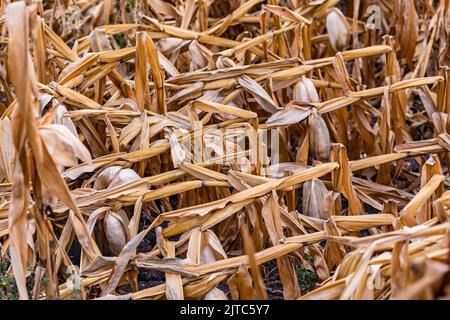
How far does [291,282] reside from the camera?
1633 mm

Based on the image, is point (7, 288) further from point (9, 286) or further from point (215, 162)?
point (215, 162)

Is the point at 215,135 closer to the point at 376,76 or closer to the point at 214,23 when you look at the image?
the point at 214,23

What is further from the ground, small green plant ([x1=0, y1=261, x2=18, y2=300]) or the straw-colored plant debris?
the straw-colored plant debris

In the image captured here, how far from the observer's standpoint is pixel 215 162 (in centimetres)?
174

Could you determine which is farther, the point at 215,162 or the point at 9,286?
the point at 215,162

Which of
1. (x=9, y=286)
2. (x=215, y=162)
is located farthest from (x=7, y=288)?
(x=215, y=162)

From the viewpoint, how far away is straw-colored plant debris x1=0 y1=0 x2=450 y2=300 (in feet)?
4.45

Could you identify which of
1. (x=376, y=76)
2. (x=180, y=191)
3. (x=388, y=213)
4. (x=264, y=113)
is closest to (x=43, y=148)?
(x=180, y=191)

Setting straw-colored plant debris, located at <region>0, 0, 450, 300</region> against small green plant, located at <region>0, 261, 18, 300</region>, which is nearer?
straw-colored plant debris, located at <region>0, 0, 450, 300</region>

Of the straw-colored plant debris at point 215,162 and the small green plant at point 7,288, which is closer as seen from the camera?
the straw-colored plant debris at point 215,162

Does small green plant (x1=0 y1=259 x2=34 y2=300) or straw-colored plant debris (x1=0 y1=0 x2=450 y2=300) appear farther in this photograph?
small green plant (x1=0 y1=259 x2=34 y2=300)

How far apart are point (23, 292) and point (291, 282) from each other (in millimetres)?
542

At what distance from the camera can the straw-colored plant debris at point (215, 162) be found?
136 cm

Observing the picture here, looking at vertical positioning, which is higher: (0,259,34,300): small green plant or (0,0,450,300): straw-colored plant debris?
(0,0,450,300): straw-colored plant debris
